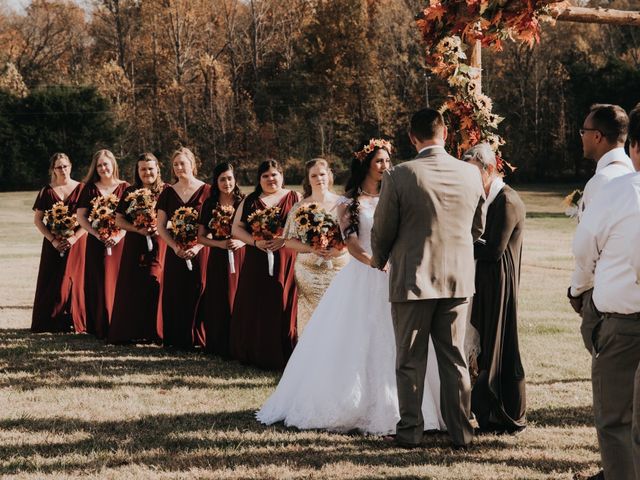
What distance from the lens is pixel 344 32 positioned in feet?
184

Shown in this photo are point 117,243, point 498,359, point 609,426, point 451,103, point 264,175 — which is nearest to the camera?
point 609,426

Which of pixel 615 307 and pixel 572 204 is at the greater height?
pixel 572 204

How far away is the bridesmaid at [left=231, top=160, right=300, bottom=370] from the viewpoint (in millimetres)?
9086

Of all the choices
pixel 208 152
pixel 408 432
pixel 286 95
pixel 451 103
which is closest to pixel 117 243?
pixel 451 103

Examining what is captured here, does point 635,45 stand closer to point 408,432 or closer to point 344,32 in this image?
point 344,32

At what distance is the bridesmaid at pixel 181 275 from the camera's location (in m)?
10.5

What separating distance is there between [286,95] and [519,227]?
50401 millimetres

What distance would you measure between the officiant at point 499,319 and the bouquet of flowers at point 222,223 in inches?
169

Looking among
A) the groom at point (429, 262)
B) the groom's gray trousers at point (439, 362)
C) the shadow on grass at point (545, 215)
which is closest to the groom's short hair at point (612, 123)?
the groom at point (429, 262)

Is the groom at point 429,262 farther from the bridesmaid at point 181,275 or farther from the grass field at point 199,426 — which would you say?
the bridesmaid at point 181,275

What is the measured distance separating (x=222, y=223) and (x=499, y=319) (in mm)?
4564

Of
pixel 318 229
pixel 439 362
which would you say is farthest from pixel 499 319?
pixel 318 229

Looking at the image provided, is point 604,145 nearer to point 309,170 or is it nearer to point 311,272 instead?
point 309,170

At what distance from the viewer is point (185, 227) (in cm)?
1009
